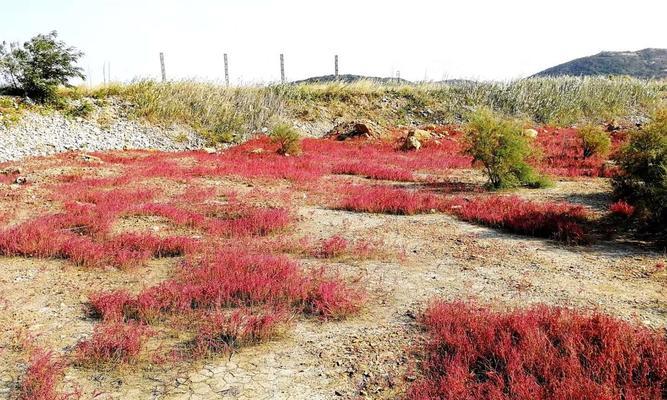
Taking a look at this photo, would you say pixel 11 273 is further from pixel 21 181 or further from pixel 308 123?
pixel 308 123

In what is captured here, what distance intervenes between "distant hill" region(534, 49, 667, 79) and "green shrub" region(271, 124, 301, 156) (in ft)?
344

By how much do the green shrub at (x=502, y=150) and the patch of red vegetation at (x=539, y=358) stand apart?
884 cm

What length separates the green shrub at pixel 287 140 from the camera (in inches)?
812

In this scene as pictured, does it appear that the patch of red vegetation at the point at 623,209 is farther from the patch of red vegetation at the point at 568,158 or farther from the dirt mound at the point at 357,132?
Answer: the dirt mound at the point at 357,132

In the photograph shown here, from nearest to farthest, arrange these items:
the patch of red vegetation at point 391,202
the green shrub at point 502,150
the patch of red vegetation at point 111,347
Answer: the patch of red vegetation at point 111,347, the patch of red vegetation at point 391,202, the green shrub at point 502,150

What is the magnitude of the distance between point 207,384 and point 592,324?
374 centimetres

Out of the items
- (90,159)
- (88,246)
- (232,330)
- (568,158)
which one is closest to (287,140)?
(90,159)

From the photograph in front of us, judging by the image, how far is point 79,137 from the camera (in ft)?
70.3

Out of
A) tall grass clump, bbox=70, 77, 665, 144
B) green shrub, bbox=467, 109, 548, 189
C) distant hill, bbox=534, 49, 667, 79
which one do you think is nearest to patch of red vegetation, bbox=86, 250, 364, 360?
green shrub, bbox=467, 109, 548, 189

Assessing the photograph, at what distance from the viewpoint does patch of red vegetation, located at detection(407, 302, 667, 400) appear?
3904 millimetres

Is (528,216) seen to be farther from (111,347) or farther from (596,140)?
(596,140)

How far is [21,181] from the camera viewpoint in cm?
1338

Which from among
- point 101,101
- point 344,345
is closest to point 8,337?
point 344,345

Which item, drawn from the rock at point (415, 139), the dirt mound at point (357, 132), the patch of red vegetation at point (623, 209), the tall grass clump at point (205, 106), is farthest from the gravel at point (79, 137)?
the patch of red vegetation at point (623, 209)
